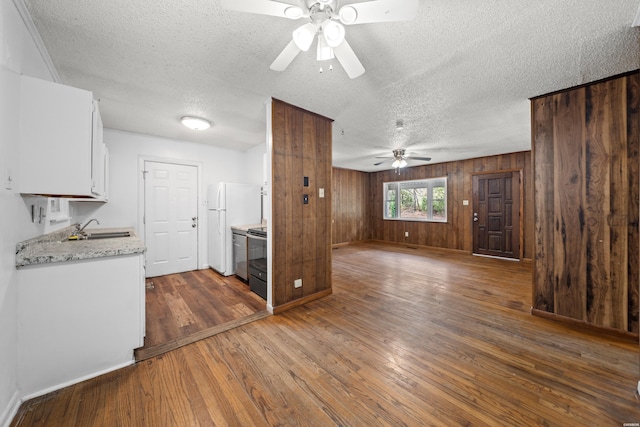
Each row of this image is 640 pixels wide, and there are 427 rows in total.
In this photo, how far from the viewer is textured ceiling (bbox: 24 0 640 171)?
60.9 inches

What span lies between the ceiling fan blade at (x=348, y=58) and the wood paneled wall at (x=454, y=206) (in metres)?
5.19

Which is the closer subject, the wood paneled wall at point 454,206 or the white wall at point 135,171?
the white wall at point 135,171

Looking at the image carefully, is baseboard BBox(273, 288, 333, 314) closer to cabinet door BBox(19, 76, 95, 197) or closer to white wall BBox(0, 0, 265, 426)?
white wall BBox(0, 0, 265, 426)

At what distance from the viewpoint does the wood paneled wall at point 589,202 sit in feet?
7.17

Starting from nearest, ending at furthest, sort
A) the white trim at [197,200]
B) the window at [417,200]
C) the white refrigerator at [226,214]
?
the white trim at [197,200] < the white refrigerator at [226,214] < the window at [417,200]

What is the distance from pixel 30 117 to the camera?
1.55 metres

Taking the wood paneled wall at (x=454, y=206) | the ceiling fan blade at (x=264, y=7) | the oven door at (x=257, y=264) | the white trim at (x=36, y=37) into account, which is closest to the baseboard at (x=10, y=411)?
the oven door at (x=257, y=264)

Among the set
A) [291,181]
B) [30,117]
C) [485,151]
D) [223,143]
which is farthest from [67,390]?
[485,151]

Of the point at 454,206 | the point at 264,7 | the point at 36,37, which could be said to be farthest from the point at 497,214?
the point at 36,37

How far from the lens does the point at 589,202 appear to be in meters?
2.36

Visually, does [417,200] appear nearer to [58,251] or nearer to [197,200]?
[197,200]

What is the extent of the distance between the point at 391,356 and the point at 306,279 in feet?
4.49

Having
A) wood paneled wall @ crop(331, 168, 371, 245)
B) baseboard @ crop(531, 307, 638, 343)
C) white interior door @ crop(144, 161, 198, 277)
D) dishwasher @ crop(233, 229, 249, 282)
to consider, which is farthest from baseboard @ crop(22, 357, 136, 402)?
wood paneled wall @ crop(331, 168, 371, 245)

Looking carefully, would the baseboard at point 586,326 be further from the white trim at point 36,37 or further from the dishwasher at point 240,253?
the white trim at point 36,37
